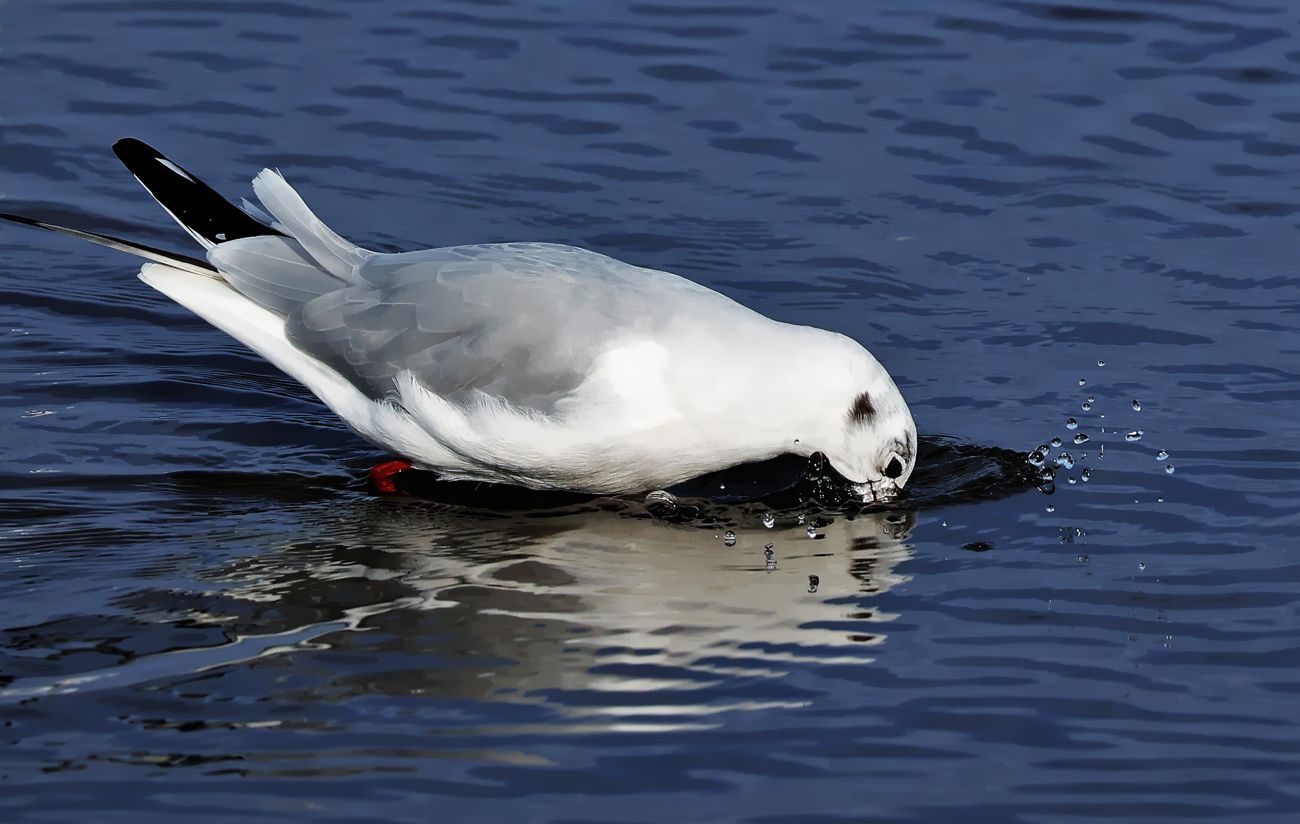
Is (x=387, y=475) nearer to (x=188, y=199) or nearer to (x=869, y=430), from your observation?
(x=188, y=199)

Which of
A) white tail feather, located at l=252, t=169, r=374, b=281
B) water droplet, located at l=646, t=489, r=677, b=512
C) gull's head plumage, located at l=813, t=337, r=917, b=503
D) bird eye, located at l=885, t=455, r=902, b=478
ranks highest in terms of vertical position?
white tail feather, located at l=252, t=169, r=374, b=281

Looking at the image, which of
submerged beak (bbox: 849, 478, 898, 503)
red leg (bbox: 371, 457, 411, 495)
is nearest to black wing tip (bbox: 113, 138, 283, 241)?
red leg (bbox: 371, 457, 411, 495)

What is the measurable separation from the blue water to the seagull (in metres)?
0.27

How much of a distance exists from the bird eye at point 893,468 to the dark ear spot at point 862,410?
0.66 feet

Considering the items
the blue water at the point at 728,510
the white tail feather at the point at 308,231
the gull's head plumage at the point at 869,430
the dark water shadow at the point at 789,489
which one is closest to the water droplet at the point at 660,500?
the dark water shadow at the point at 789,489

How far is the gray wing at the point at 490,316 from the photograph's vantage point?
725 centimetres

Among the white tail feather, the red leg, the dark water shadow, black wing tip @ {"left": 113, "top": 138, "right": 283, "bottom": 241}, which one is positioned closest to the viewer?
the dark water shadow

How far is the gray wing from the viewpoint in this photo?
7250 millimetres

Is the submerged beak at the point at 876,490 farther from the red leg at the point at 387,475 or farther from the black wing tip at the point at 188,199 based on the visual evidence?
the black wing tip at the point at 188,199

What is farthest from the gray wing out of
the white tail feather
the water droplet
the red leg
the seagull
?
the water droplet

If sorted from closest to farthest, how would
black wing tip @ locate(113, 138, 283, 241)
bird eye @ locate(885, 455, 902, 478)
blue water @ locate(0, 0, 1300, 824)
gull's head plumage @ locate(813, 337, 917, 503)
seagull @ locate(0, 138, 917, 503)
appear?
1. blue water @ locate(0, 0, 1300, 824)
2. seagull @ locate(0, 138, 917, 503)
3. gull's head plumage @ locate(813, 337, 917, 503)
4. bird eye @ locate(885, 455, 902, 478)
5. black wing tip @ locate(113, 138, 283, 241)

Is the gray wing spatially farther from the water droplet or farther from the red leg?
the water droplet

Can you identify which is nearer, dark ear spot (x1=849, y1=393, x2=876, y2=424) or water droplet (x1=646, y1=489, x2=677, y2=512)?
dark ear spot (x1=849, y1=393, x2=876, y2=424)

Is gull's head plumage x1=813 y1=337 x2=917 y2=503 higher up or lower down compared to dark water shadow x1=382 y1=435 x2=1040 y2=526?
higher up
